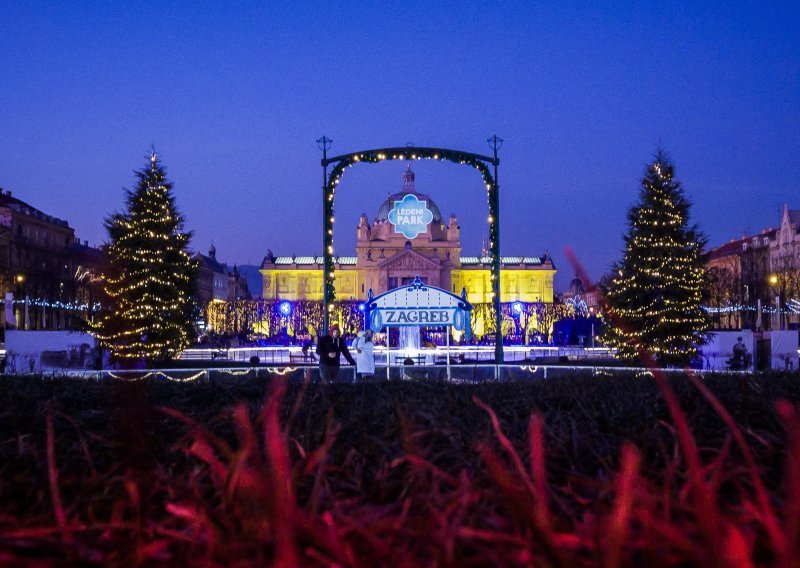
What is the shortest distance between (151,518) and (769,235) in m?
116

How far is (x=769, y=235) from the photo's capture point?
106812 mm

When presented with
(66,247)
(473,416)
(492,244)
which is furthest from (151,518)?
(66,247)

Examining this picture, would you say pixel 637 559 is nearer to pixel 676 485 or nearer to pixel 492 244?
pixel 676 485

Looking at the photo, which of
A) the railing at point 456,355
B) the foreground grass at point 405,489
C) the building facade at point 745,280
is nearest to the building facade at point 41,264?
the railing at point 456,355

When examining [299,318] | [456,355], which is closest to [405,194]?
[299,318]

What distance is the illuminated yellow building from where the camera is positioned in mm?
131000

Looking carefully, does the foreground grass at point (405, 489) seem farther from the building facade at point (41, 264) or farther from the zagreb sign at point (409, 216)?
Answer: the building facade at point (41, 264)

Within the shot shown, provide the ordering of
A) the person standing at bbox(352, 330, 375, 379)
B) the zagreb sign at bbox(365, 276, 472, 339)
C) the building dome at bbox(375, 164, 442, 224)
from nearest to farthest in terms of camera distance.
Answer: the person standing at bbox(352, 330, 375, 379) → the zagreb sign at bbox(365, 276, 472, 339) → the building dome at bbox(375, 164, 442, 224)

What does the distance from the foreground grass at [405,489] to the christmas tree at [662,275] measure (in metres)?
30.8

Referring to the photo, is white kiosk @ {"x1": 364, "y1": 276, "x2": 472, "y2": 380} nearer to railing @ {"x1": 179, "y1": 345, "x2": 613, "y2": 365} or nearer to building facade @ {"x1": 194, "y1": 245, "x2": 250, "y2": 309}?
railing @ {"x1": 179, "y1": 345, "x2": 613, "y2": 365}

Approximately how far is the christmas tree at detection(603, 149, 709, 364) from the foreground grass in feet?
101

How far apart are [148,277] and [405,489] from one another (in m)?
35.3

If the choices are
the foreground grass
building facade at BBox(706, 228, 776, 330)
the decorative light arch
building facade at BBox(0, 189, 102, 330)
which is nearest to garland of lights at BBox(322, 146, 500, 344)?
the decorative light arch

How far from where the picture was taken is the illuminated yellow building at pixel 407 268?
430ft
